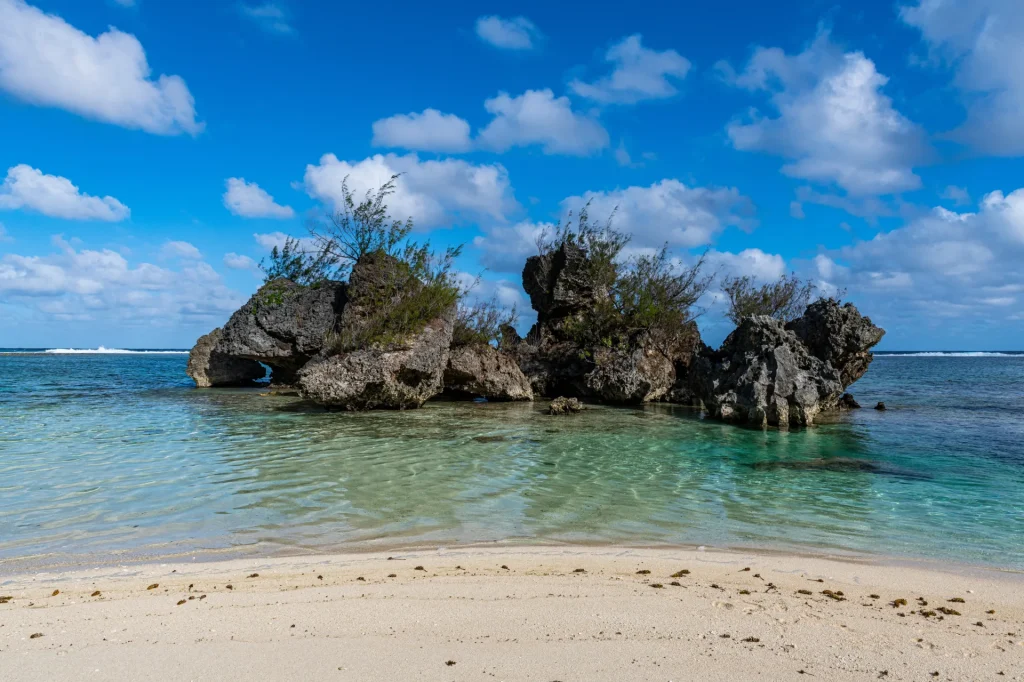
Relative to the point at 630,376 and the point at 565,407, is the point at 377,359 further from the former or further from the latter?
the point at 630,376

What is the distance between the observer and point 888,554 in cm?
675

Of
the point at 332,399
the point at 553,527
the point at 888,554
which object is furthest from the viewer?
the point at 332,399

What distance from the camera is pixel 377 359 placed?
1959cm

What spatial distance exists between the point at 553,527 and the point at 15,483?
844cm

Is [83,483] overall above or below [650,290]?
below

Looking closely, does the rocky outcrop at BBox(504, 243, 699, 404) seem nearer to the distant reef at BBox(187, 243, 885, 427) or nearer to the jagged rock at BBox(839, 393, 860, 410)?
the distant reef at BBox(187, 243, 885, 427)

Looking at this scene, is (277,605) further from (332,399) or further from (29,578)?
(332,399)

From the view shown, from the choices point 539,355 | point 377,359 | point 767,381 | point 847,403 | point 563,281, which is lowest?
point 847,403

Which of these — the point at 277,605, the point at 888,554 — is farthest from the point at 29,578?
the point at 888,554

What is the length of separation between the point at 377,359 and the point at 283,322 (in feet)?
25.9

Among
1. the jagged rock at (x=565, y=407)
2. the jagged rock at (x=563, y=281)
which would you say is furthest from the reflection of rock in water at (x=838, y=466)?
the jagged rock at (x=563, y=281)

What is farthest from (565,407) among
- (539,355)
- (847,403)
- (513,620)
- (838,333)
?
(513,620)

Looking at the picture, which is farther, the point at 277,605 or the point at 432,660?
the point at 277,605

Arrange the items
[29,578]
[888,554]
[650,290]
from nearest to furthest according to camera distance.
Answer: [29,578] < [888,554] < [650,290]
